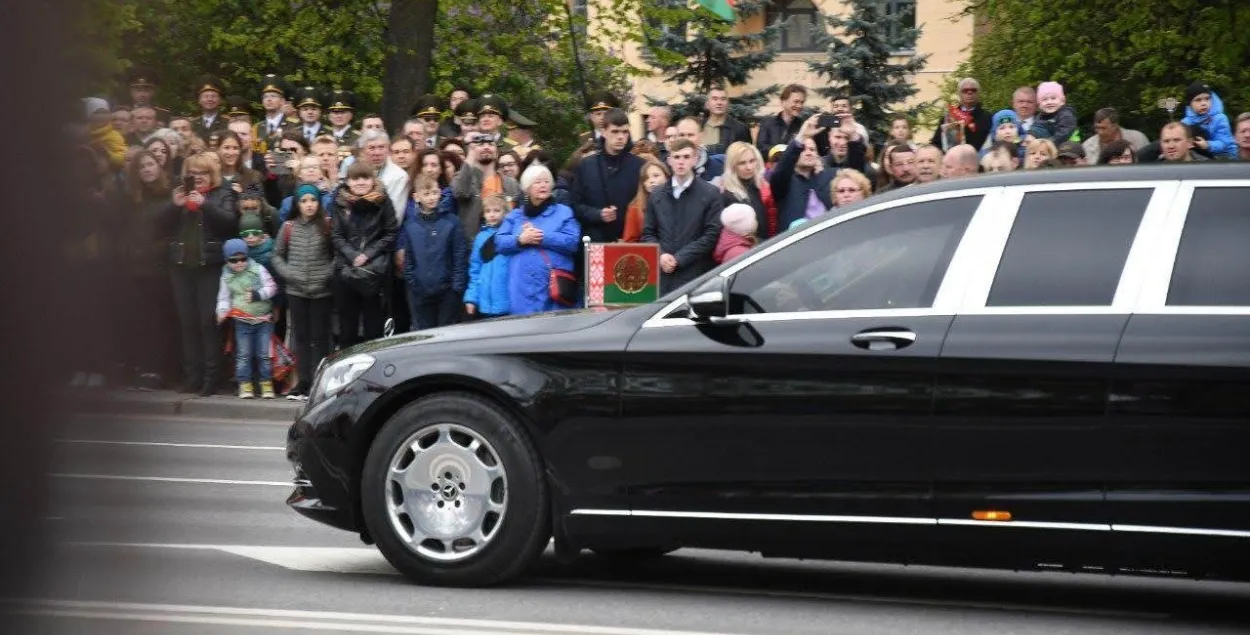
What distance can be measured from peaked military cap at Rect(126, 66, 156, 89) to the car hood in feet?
19.8

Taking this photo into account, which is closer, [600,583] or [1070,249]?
[1070,249]

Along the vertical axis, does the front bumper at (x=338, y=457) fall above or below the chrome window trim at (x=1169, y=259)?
below

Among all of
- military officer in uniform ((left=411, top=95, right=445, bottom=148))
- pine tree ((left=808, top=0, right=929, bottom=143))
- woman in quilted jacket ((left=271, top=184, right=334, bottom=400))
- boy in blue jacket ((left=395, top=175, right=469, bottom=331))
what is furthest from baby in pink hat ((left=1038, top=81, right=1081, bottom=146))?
pine tree ((left=808, top=0, right=929, bottom=143))

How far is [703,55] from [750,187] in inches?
926

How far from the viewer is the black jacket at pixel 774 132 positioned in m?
18.4

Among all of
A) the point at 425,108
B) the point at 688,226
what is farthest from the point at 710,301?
the point at 425,108

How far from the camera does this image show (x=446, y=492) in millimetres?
7906

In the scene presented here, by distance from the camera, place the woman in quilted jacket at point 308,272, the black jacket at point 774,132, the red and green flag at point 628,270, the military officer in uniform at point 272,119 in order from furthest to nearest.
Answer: the military officer in uniform at point 272,119, the black jacket at point 774,132, the woman in quilted jacket at point 308,272, the red and green flag at point 628,270

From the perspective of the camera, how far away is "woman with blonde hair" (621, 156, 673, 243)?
15.2 m

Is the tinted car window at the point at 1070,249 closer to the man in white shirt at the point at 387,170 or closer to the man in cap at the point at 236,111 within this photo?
the man in white shirt at the point at 387,170

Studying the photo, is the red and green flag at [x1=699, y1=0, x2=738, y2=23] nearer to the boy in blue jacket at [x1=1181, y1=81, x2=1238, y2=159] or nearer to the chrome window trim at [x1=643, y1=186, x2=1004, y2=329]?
the boy in blue jacket at [x1=1181, y1=81, x2=1238, y2=159]

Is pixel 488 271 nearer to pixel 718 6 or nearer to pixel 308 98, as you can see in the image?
pixel 718 6

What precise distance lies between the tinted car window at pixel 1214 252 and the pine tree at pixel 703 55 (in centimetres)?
3022

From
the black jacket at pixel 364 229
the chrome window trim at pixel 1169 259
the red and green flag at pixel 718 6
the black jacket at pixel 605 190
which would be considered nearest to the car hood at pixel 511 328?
the chrome window trim at pixel 1169 259
